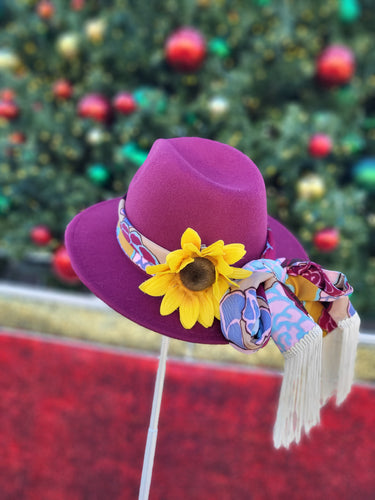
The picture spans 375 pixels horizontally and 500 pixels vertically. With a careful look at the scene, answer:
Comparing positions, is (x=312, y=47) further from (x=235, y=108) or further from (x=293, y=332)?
(x=293, y=332)

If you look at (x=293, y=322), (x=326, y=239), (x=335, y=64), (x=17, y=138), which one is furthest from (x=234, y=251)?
(x=17, y=138)

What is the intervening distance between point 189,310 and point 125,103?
5.30 ft

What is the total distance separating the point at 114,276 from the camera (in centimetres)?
72

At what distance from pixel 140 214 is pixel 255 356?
722 millimetres

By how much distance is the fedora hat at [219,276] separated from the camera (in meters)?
0.63

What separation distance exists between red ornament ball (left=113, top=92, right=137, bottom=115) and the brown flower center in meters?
1.58

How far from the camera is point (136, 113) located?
84.0 inches

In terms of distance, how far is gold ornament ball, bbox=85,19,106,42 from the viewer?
2.14 m

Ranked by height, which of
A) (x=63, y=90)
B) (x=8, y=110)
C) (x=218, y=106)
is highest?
(x=218, y=106)

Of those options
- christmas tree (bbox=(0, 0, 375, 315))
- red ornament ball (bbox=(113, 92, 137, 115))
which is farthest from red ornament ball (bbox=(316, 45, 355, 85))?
red ornament ball (bbox=(113, 92, 137, 115))

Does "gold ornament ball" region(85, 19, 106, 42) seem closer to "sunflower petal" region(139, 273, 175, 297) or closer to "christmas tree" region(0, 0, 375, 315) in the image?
"christmas tree" region(0, 0, 375, 315)

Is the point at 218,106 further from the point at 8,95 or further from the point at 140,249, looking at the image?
the point at 140,249

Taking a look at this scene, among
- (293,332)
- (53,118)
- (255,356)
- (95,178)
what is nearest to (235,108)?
(95,178)

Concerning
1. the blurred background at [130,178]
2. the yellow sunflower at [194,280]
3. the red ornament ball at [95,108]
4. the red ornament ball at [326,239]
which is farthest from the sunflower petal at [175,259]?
the red ornament ball at [95,108]
